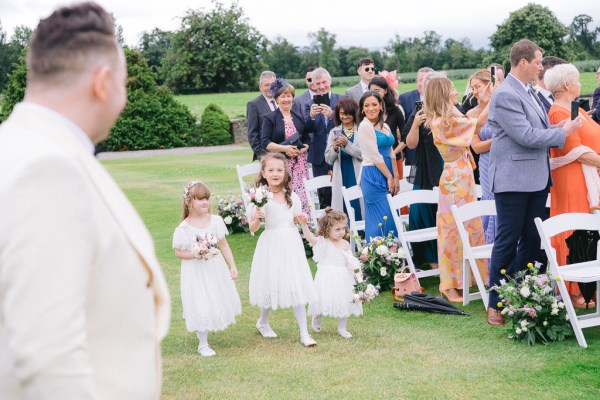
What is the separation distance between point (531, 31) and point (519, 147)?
6018 cm

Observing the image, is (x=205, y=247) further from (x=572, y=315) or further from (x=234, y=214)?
(x=234, y=214)

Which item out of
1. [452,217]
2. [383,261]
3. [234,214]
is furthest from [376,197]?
[234,214]

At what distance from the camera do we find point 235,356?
6.71m

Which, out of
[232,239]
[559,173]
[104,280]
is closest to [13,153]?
[104,280]

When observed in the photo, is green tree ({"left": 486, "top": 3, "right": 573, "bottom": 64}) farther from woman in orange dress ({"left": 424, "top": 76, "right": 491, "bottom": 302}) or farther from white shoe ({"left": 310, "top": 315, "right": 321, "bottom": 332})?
white shoe ({"left": 310, "top": 315, "right": 321, "bottom": 332})

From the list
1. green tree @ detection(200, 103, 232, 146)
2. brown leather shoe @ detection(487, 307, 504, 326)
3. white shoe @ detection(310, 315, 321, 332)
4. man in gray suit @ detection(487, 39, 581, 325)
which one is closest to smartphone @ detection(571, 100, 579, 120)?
man in gray suit @ detection(487, 39, 581, 325)

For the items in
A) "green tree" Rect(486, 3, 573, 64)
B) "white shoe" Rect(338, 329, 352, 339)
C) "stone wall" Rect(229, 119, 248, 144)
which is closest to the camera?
"white shoe" Rect(338, 329, 352, 339)

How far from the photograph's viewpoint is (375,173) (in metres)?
9.41

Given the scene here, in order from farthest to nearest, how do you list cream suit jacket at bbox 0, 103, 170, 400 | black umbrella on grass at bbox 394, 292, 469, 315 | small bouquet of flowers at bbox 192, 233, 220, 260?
black umbrella on grass at bbox 394, 292, 469, 315 < small bouquet of flowers at bbox 192, 233, 220, 260 < cream suit jacket at bbox 0, 103, 170, 400

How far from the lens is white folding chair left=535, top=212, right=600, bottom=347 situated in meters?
6.50

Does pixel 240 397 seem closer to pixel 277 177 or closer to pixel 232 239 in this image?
pixel 277 177

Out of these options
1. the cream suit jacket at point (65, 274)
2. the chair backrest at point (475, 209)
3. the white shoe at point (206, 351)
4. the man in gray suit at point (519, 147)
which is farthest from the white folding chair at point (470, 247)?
the cream suit jacket at point (65, 274)

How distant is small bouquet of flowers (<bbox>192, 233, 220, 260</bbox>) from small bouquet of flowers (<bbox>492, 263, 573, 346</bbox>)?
2395mm

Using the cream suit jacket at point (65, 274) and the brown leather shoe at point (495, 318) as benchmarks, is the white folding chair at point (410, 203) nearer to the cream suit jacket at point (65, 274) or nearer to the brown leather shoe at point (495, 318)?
the brown leather shoe at point (495, 318)
